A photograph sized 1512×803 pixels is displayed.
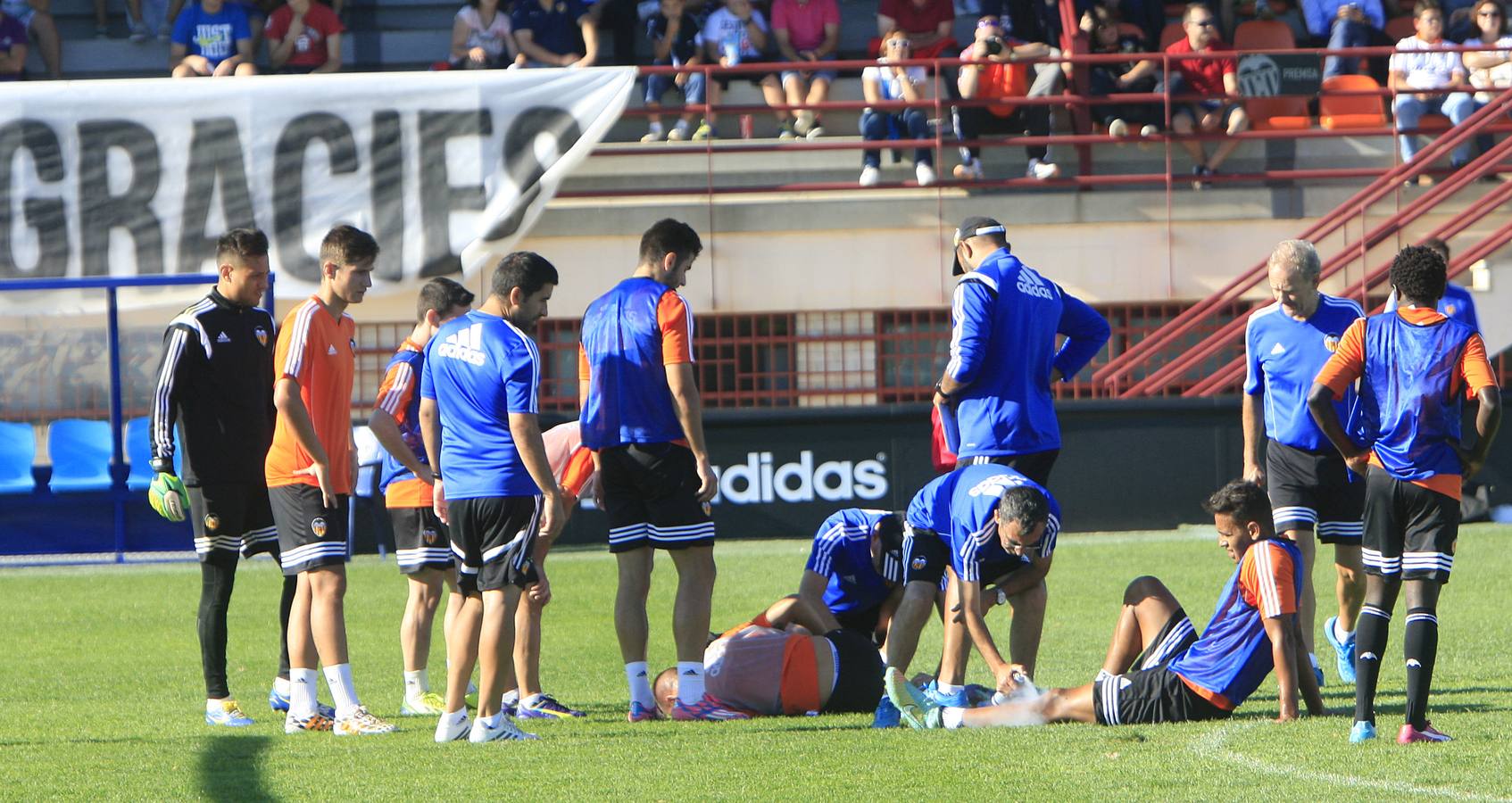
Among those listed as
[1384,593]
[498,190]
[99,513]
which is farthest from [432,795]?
[498,190]

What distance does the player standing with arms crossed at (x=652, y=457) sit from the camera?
7492 millimetres

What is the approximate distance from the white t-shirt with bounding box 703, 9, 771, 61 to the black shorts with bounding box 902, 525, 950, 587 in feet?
39.9

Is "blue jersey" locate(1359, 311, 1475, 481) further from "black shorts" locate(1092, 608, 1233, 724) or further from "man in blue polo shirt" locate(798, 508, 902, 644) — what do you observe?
"man in blue polo shirt" locate(798, 508, 902, 644)

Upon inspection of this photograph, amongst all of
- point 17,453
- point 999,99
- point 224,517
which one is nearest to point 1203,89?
point 999,99

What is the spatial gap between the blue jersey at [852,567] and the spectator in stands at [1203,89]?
10.8m

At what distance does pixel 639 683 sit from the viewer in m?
7.52

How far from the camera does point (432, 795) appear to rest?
5.79 meters

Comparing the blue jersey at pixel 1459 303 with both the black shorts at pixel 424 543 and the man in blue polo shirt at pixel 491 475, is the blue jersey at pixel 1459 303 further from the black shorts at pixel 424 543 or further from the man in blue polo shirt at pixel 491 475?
the black shorts at pixel 424 543

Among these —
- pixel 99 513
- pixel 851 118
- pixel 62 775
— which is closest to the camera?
pixel 62 775

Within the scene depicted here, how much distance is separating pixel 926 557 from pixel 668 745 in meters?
1.44

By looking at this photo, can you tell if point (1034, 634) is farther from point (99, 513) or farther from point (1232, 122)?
point (1232, 122)

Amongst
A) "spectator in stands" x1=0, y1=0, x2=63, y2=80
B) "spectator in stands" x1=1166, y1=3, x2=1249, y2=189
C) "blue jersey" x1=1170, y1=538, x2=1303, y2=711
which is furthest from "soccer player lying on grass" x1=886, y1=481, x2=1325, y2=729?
"spectator in stands" x1=0, y1=0, x2=63, y2=80

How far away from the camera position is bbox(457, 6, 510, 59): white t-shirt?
18938 mm

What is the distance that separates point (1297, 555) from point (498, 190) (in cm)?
1077
